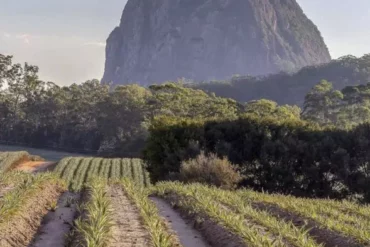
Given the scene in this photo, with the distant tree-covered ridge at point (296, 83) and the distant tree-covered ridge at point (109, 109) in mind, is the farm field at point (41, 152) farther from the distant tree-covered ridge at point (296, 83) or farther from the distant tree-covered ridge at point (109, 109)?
the distant tree-covered ridge at point (296, 83)

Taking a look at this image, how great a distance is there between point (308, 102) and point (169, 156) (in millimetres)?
58792

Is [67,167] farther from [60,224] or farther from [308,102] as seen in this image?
[308,102]

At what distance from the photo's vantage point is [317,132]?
120 feet

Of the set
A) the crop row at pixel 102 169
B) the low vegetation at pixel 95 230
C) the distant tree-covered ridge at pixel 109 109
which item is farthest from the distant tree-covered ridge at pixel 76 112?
the low vegetation at pixel 95 230

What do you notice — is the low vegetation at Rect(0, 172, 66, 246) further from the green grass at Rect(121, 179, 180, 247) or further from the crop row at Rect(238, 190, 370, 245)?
the crop row at Rect(238, 190, 370, 245)

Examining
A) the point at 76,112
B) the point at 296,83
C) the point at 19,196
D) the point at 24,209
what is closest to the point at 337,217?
the point at 24,209

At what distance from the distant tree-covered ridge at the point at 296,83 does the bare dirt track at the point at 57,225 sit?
158 m

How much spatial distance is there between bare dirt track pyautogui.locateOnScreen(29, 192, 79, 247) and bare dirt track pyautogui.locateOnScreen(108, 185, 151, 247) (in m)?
1.43

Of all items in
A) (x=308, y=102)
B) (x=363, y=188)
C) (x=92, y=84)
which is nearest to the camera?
(x=363, y=188)

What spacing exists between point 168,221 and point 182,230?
3.86 ft

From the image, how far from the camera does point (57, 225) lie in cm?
1625

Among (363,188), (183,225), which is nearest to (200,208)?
(183,225)

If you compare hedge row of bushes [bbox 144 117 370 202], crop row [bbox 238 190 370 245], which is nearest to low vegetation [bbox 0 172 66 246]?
crop row [bbox 238 190 370 245]

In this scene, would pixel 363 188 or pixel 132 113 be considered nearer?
pixel 363 188
